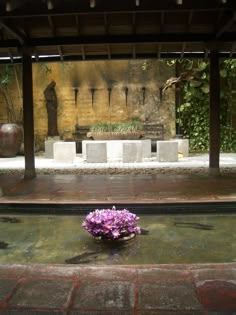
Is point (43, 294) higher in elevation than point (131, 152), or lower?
lower

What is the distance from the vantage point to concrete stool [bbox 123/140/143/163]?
9.88 meters

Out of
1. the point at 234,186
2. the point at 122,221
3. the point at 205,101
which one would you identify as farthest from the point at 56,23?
the point at 205,101

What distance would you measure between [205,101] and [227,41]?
19.3ft

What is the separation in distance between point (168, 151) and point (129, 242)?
618 cm

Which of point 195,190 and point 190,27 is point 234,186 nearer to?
point 195,190

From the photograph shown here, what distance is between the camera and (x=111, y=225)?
12.5 ft

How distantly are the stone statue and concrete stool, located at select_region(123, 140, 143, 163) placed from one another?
4.19m

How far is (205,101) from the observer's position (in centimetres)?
1302

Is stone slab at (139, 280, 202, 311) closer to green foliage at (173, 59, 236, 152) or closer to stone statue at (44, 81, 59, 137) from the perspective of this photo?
green foliage at (173, 59, 236, 152)

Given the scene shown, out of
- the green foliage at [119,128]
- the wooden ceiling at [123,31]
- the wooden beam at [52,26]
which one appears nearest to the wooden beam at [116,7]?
the wooden ceiling at [123,31]

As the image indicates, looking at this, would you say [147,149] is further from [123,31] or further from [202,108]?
[123,31]

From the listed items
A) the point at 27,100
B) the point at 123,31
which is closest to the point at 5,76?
the point at 27,100

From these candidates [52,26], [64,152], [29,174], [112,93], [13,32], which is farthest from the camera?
[112,93]

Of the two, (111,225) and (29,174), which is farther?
(29,174)
